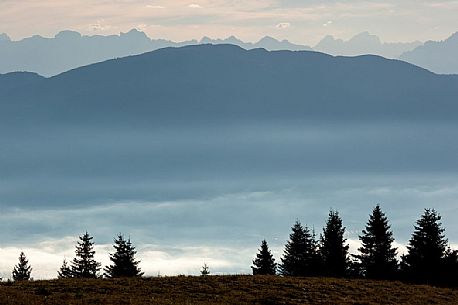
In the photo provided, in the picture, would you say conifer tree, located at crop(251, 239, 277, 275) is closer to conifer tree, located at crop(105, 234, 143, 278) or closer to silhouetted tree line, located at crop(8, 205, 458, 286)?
silhouetted tree line, located at crop(8, 205, 458, 286)

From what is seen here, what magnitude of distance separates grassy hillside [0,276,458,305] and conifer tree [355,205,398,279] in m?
12.6

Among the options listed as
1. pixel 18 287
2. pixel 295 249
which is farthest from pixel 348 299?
pixel 295 249

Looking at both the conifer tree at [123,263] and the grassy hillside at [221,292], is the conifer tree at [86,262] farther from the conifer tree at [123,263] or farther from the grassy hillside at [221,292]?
the grassy hillside at [221,292]

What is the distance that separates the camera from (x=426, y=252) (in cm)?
5606

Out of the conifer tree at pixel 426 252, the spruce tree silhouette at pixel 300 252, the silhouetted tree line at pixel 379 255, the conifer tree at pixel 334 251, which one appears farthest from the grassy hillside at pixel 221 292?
the spruce tree silhouette at pixel 300 252

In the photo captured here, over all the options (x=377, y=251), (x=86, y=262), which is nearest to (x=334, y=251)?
A: (x=377, y=251)

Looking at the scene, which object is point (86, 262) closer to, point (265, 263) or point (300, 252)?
point (265, 263)

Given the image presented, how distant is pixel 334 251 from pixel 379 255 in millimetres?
3606

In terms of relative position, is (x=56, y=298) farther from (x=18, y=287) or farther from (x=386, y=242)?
(x=386, y=242)

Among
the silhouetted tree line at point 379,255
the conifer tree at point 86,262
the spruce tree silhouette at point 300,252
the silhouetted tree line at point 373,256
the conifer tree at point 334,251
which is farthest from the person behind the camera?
the conifer tree at point 86,262

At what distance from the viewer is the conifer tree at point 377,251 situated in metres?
57.7

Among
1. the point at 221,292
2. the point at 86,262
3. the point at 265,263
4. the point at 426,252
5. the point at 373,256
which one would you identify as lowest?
the point at 221,292

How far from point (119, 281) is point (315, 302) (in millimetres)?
10320

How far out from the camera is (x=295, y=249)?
211 ft
